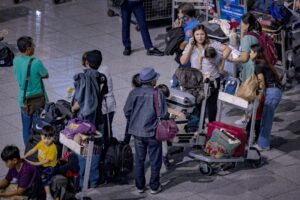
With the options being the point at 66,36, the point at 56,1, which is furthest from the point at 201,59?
the point at 56,1

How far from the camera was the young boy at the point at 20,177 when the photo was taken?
9.86m

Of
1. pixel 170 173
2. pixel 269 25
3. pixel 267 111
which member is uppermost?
pixel 269 25

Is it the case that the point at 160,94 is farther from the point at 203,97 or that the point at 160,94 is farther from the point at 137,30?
the point at 137,30

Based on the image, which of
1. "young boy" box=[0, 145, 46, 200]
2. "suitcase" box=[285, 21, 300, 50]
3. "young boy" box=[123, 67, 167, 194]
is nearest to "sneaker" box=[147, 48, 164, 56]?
"suitcase" box=[285, 21, 300, 50]

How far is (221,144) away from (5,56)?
5522mm

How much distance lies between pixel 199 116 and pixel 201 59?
0.82 m

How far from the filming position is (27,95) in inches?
461

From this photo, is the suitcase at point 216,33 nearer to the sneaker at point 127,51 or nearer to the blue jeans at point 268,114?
the blue jeans at point 268,114

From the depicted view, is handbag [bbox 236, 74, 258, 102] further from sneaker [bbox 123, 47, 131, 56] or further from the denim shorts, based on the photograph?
sneaker [bbox 123, 47, 131, 56]

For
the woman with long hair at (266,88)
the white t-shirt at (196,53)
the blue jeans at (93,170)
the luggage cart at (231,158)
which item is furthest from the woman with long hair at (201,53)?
the blue jeans at (93,170)

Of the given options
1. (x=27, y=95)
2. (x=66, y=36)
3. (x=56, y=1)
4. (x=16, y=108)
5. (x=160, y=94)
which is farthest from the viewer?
(x=56, y=1)

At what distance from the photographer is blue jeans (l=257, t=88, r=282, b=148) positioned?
12.1m

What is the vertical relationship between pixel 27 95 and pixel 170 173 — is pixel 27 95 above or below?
above

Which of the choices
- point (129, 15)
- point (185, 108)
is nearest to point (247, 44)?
point (185, 108)
